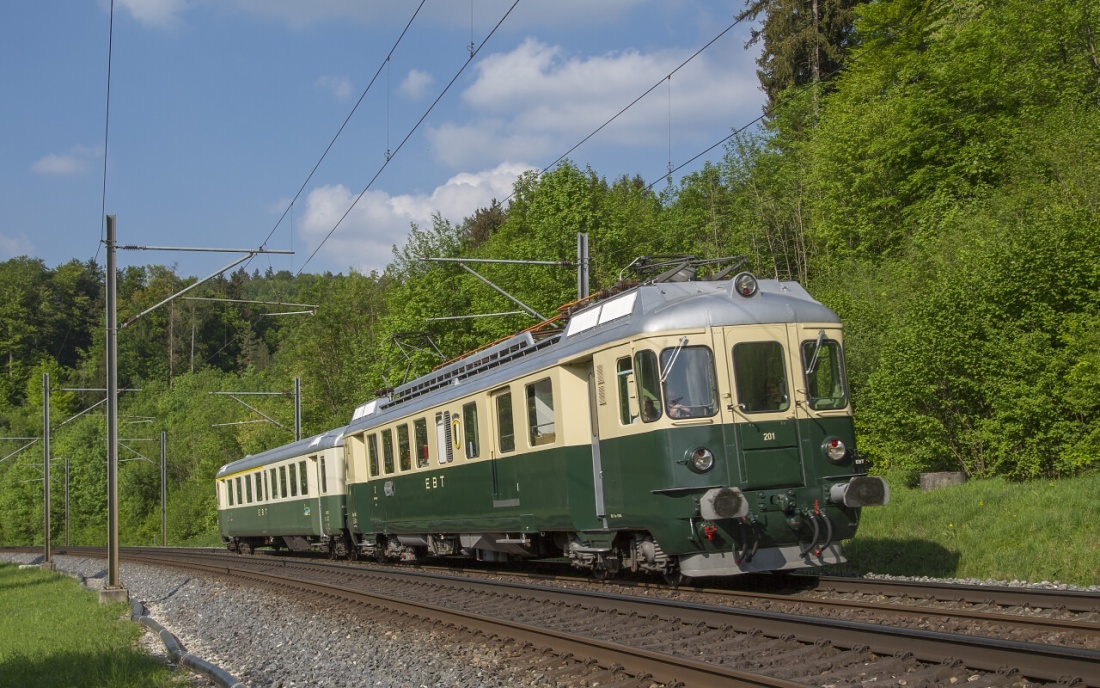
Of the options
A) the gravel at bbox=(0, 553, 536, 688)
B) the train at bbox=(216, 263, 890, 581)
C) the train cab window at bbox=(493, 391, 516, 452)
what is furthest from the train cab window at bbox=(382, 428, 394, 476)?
the train cab window at bbox=(493, 391, 516, 452)

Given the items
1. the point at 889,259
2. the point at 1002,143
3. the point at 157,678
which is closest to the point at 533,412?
the point at 157,678

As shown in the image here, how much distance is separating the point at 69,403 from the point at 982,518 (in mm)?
106232

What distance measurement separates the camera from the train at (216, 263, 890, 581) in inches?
416

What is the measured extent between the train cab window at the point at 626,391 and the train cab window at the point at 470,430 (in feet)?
13.0

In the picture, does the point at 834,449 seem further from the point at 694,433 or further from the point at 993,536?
the point at 993,536

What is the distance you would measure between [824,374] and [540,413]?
3467 millimetres

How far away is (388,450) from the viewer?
19.2 meters

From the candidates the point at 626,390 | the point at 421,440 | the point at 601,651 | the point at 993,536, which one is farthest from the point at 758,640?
the point at 421,440

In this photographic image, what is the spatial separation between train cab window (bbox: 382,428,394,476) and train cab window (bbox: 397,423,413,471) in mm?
435

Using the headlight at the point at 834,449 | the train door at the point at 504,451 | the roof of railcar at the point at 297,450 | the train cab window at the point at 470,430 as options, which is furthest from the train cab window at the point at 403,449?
the headlight at the point at 834,449

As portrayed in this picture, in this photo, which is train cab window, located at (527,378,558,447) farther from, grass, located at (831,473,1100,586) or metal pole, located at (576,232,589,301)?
metal pole, located at (576,232,589,301)

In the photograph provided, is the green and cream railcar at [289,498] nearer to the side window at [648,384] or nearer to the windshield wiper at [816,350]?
the side window at [648,384]

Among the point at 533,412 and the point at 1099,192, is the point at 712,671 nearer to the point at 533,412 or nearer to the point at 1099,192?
the point at 533,412

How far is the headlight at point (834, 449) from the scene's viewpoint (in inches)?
429
